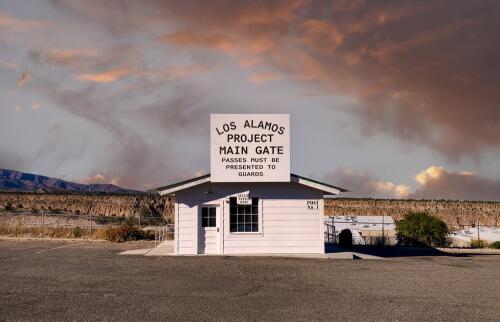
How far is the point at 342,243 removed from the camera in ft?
91.5

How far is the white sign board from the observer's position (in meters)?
22.9

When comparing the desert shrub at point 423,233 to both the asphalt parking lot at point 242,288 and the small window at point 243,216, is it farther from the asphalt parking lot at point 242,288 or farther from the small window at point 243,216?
the small window at point 243,216

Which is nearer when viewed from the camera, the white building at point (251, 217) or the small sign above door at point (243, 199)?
the white building at point (251, 217)

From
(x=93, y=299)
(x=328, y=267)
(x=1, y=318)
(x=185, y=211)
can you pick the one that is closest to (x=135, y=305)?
(x=93, y=299)

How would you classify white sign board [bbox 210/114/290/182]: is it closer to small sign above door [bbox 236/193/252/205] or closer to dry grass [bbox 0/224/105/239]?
small sign above door [bbox 236/193/252/205]

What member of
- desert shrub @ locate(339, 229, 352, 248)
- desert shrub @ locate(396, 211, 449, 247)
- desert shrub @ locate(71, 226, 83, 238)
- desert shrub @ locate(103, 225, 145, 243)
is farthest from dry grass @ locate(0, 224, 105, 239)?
desert shrub @ locate(396, 211, 449, 247)

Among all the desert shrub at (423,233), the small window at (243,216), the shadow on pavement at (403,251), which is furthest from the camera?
the desert shrub at (423,233)

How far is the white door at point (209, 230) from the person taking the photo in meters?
22.9

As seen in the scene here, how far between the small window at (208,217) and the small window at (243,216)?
29.8 inches

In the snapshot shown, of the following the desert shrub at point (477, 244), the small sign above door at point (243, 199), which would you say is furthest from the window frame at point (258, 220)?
the desert shrub at point (477, 244)

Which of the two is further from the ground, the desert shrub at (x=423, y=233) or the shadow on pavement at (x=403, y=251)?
the desert shrub at (x=423, y=233)

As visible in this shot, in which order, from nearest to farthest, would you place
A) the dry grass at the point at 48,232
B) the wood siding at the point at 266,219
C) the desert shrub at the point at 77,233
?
the wood siding at the point at 266,219 → the dry grass at the point at 48,232 → the desert shrub at the point at 77,233

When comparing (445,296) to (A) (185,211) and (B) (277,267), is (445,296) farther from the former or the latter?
(A) (185,211)

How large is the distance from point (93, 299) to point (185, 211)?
990 centimetres
